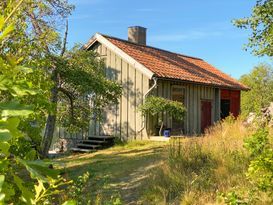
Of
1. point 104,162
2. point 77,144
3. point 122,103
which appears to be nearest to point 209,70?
point 122,103

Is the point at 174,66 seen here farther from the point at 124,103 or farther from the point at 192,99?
the point at 124,103

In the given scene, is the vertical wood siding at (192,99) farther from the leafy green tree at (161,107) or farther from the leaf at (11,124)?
the leaf at (11,124)

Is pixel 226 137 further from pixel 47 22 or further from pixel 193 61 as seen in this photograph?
pixel 193 61

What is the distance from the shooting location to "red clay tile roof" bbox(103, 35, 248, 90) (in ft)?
68.6

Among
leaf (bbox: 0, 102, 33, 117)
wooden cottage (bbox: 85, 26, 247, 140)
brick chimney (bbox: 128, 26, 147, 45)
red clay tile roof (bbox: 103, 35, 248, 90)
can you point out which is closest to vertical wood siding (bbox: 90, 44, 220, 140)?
wooden cottage (bbox: 85, 26, 247, 140)

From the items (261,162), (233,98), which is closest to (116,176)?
(261,162)

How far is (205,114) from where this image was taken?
941 inches

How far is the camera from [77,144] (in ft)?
71.8

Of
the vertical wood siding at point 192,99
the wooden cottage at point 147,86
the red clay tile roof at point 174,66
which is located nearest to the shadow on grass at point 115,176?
the wooden cottage at point 147,86

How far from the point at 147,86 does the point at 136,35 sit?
5708 mm

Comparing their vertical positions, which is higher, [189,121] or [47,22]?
[47,22]

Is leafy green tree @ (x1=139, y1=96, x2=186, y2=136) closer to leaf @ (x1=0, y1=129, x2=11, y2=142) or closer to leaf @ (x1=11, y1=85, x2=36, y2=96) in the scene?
leaf @ (x1=11, y1=85, x2=36, y2=96)

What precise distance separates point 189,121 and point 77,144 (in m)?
6.06

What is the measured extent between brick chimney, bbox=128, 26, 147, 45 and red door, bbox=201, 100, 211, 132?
17.0 ft
